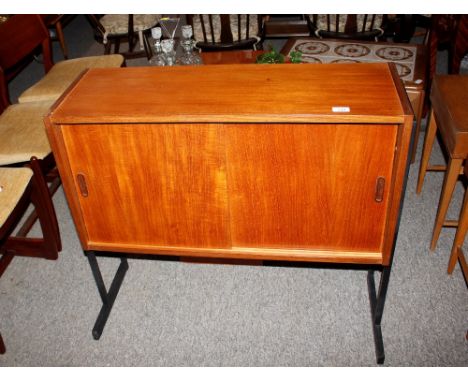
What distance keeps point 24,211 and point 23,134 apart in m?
0.41

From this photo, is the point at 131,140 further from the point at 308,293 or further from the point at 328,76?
the point at 308,293

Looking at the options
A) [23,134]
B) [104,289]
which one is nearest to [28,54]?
[23,134]

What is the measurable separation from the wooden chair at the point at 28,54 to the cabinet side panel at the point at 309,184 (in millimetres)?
1705

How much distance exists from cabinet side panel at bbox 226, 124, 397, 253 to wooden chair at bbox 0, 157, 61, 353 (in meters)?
0.95

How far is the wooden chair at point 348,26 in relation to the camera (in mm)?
3498

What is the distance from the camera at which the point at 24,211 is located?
92.0 inches

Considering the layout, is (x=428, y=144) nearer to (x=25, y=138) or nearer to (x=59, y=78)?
(x=25, y=138)

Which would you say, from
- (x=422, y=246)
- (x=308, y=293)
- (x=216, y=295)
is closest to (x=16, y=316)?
(x=216, y=295)

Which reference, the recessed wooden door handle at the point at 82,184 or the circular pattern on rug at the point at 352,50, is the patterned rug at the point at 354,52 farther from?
the recessed wooden door handle at the point at 82,184

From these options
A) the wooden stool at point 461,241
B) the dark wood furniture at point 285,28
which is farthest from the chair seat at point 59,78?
the wooden stool at point 461,241

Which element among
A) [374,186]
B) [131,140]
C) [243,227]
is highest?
[131,140]

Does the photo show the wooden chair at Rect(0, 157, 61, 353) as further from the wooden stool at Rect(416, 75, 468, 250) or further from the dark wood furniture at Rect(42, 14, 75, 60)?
the dark wood furniture at Rect(42, 14, 75, 60)
